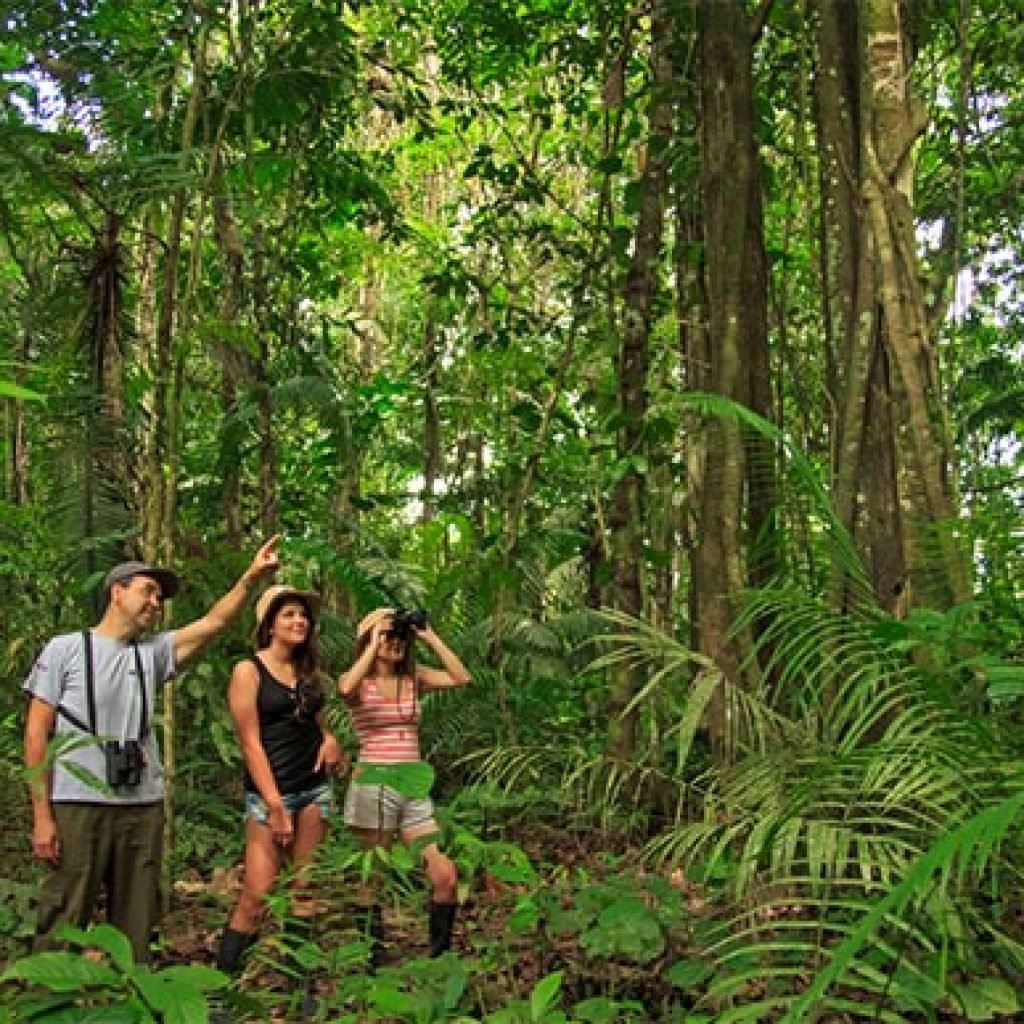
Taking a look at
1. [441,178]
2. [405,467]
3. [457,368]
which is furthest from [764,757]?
[441,178]

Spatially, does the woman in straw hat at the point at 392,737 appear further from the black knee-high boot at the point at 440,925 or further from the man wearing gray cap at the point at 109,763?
the man wearing gray cap at the point at 109,763

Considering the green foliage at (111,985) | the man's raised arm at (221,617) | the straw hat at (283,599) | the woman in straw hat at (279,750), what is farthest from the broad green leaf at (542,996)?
the straw hat at (283,599)

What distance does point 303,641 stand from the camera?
456 centimetres

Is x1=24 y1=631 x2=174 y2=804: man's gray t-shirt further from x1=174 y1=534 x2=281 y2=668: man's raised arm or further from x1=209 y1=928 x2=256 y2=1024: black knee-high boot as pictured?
x1=209 y1=928 x2=256 y2=1024: black knee-high boot

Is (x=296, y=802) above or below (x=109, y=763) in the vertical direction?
below

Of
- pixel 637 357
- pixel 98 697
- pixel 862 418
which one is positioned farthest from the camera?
pixel 637 357

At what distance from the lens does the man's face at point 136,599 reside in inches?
163

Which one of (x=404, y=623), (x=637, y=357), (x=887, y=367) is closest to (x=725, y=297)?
(x=887, y=367)

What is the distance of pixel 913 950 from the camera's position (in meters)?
3.11

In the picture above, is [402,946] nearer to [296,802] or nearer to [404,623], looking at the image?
[296,802]

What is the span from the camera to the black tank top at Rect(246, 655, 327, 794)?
14.5 ft

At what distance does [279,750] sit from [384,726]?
39cm

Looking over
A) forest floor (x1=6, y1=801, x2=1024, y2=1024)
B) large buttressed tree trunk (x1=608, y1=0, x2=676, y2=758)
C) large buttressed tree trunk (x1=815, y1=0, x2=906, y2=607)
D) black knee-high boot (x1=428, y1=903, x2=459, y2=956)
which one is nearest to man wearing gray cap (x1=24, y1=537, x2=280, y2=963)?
forest floor (x1=6, y1=801, x2=1024, y2=1024)

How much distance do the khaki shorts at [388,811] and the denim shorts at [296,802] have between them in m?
0.09
